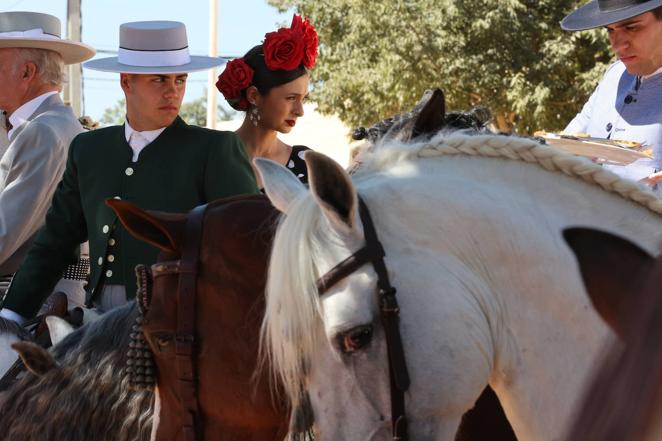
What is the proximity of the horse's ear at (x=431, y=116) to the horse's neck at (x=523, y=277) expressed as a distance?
54cm

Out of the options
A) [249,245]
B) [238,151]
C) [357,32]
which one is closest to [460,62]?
[357,32]

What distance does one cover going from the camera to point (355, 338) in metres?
2.16

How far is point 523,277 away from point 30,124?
9.72 ft

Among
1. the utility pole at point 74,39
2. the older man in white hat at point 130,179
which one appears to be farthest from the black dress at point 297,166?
the utility pole at point 74,39

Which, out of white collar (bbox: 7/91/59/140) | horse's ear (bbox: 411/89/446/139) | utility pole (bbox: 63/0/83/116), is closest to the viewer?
horse's ear (bbox: 411/89/446/139)

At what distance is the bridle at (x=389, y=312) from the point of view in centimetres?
216

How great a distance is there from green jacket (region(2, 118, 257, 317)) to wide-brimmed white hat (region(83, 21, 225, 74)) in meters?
0.26

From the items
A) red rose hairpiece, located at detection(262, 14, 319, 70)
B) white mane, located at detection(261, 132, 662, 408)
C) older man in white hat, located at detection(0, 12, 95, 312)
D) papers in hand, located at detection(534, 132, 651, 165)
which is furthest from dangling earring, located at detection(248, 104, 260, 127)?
white mane, located at detection(261, 132, 662, 408)

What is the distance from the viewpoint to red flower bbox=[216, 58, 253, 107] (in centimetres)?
520

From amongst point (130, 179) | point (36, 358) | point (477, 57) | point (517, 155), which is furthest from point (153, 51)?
point (477, 57)

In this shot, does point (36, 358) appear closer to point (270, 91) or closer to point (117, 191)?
point (117, 191)

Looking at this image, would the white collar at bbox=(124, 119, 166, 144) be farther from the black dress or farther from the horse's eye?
the horse's eye

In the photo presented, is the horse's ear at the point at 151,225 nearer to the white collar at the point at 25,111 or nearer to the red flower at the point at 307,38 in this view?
the white collar at the point at 25,111

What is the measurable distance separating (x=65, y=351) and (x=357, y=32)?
17.0 metres
